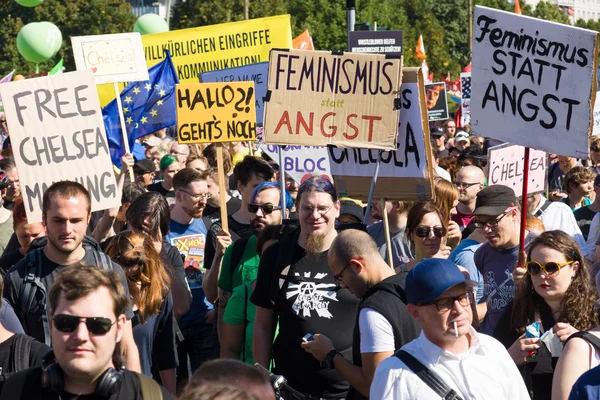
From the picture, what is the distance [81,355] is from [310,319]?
1.89 metres

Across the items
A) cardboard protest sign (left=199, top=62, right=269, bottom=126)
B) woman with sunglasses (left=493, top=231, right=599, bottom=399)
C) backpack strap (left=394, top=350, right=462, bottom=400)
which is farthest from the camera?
cardboard protest sign (left=199, top=62, right=269, bottom=126)

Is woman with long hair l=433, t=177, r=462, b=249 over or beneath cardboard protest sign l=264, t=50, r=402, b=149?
beneath

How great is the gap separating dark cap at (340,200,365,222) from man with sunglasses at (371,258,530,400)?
3151 millimetres

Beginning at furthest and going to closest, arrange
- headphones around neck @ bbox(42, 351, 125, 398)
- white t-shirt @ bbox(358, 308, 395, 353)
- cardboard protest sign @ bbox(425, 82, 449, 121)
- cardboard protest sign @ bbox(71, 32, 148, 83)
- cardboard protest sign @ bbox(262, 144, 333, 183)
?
A: cardboard protest sign @ bbox(425, 82, 449, 121)
cardboard protest sign @ bbox(71, 32, 148, 83)
cardboard protest sign @ bbox(262, 144, 333, 183)
white t-shirt @ bbox(358, 308, 395, 353)
headphones around neck @ bbox(42, 351, 125, 398)

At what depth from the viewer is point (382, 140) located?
21.8 ft

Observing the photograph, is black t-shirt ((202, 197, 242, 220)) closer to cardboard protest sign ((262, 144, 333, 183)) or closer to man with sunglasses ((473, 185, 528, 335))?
cardboard protest sign ((262, 144, 333, 183))

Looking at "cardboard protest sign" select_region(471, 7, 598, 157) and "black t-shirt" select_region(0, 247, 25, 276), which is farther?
"black t-shirt" select_region(0, 247, 25, 276)

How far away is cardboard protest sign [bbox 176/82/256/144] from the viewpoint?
810 centimetres

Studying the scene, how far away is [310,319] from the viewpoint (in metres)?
5.13

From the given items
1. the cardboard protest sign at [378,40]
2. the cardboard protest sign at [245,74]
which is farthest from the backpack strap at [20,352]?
the cardboard protest sign at [378,40]

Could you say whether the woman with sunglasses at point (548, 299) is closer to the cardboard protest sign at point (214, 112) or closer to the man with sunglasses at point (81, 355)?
the man with sunglasses at point (81, 355)

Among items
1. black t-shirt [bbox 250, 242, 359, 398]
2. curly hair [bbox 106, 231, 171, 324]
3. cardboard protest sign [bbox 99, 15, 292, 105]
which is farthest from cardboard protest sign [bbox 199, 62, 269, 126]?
black t-shirt [bbox 250, 242, 359, 398]

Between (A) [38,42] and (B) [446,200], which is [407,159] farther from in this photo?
(A) [38,42]

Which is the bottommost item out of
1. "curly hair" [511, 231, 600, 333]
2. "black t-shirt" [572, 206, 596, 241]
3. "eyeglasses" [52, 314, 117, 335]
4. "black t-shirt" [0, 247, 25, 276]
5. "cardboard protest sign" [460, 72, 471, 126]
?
"cardboard protest sign" [460, 72, 471, 126]
